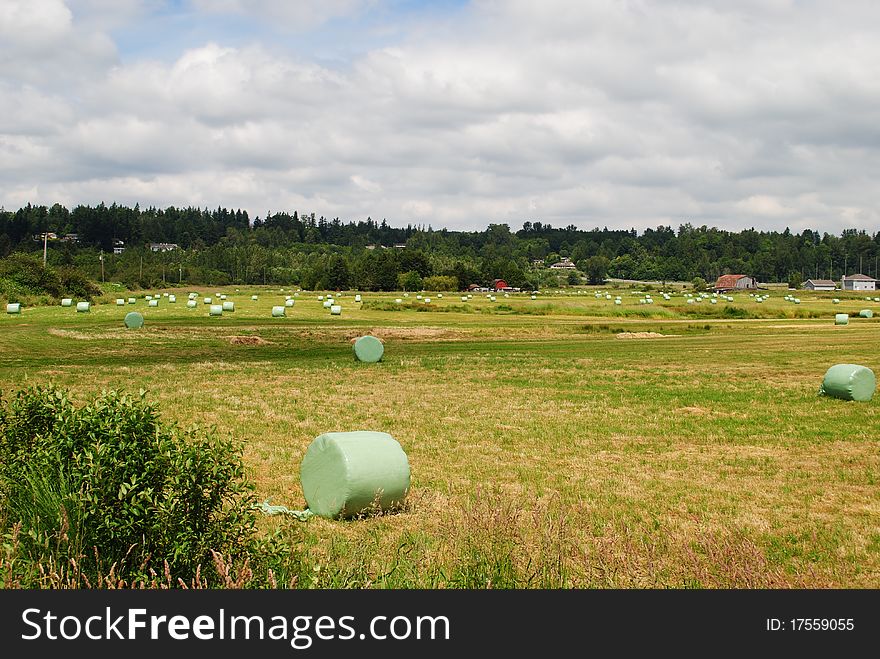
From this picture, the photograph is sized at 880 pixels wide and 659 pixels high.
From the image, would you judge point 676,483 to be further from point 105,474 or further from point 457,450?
point 105,474

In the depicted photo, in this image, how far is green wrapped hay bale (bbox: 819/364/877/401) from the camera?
84.2ft

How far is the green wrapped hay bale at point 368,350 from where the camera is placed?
37938mm

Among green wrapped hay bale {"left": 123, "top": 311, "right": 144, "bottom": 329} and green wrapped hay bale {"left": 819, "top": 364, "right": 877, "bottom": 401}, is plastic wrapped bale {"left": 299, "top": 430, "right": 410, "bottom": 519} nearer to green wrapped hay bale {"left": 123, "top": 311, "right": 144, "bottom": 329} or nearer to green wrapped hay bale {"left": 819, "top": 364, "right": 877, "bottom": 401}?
green wrapped hay bale {"left": 819, "top": 364, "right": 877, "bottom": 401}

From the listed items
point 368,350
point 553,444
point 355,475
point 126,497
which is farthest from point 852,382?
point 126,497

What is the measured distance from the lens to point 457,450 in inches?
733

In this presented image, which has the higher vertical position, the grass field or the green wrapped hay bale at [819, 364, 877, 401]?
A: the green wrapped hay bale at [819, 364, 877, 401]

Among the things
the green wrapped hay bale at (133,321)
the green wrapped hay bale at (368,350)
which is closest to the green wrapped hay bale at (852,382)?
the green wrapped hay bale at (368,350)

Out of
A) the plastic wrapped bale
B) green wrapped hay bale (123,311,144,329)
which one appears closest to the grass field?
the plastic wrapped bale

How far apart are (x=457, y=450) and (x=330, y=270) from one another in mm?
149288

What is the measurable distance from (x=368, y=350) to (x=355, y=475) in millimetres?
24992

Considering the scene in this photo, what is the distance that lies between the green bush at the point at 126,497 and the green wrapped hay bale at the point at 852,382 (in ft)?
69.1

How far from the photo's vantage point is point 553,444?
19359 millimetres

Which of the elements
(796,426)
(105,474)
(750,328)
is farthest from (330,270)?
(105,474)

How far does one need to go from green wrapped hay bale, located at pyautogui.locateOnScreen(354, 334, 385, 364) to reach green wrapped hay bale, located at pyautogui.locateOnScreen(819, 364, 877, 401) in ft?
61.6
